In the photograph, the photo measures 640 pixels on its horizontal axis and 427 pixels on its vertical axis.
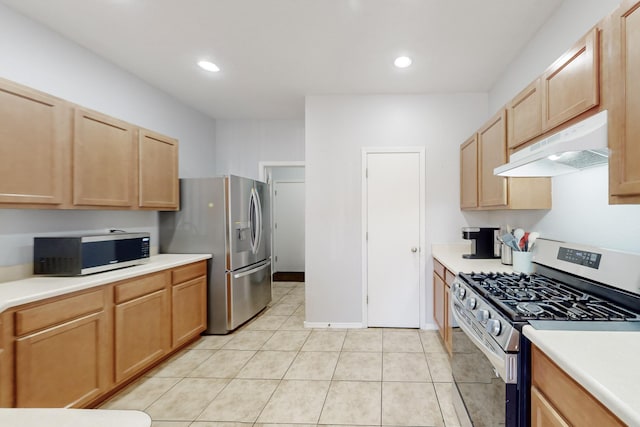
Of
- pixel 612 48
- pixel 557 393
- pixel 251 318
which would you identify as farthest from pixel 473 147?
pixel 251 318

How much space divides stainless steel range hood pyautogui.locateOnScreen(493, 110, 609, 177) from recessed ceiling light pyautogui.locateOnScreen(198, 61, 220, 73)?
2.60 m

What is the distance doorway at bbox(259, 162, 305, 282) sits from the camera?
20.1 ft

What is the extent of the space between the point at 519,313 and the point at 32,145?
2.82 metres

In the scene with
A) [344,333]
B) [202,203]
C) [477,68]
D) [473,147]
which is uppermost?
[477,68]

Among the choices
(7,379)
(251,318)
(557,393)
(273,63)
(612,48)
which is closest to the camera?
(557,393)

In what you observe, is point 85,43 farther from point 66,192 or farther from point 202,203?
point 202,203

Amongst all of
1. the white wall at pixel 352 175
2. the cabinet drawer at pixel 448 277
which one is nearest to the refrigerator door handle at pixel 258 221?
the white wall at pixel 352 175

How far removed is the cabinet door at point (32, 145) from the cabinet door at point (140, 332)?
93cm

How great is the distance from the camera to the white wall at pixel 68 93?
6.44 feet

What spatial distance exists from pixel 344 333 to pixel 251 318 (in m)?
1.23

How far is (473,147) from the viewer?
9.07 feet

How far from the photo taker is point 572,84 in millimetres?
1413

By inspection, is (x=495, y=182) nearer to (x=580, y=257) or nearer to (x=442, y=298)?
(x=580, y=257)

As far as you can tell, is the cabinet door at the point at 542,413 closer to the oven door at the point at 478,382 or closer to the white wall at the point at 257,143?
the oven door at the point at 478,382
